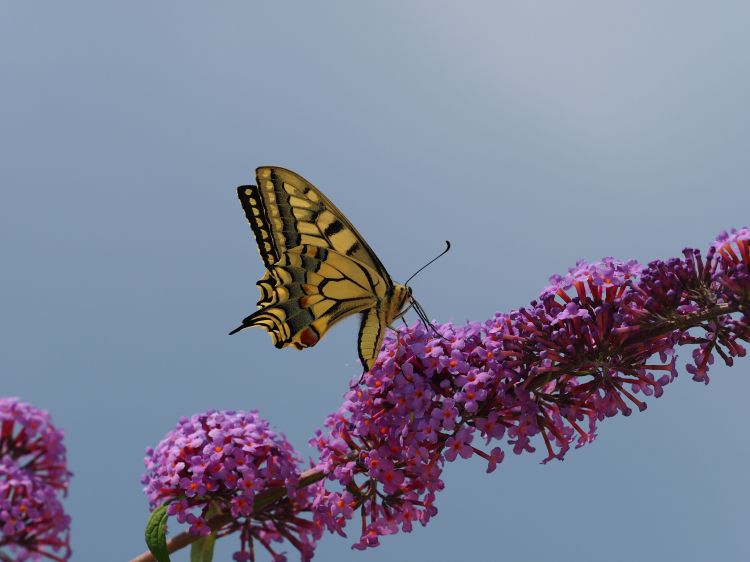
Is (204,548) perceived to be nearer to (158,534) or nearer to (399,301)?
(158,534)

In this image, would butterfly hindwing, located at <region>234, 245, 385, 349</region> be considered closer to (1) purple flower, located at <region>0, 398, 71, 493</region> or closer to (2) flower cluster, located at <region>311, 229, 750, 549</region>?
(2) flower cluster, located at <region>311, 229, 750, 549</region>

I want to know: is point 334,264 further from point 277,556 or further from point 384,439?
point 277,556

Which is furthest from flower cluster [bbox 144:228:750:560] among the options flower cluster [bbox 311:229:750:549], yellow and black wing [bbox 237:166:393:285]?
yellow and black wing [bbox 237:166:393:285]

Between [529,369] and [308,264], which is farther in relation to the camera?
[308,264]

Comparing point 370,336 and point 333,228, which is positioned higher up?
point 333,228

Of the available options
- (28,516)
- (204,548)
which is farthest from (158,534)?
(28,516)

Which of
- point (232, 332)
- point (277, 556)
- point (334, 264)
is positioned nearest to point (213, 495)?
point (277, 556)
